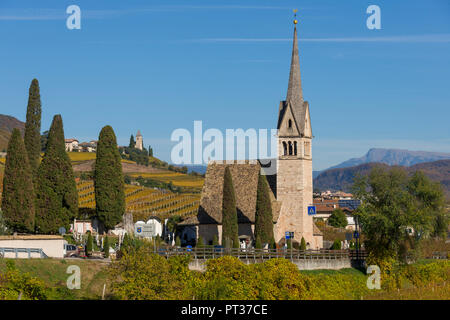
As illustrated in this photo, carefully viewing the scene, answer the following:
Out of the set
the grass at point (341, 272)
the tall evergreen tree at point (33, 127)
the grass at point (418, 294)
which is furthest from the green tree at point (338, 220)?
the grass at point (418, 294)

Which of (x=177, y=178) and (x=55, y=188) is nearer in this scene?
(x=55, y=188)

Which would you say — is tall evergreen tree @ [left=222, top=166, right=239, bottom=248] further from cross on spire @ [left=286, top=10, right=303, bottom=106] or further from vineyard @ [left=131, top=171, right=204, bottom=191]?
vineyard @ [left=131, top=171, right=204, bottom=191]

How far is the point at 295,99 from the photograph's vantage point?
82438 mm

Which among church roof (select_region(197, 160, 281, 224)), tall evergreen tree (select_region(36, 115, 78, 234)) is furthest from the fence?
tall evergreen tree (select_region(36, 115, 78, 234))

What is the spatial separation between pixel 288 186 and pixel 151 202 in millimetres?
31841

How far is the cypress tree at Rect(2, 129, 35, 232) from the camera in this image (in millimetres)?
59656

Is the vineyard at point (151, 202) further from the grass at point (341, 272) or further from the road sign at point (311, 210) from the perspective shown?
the grass at point (341, 272)

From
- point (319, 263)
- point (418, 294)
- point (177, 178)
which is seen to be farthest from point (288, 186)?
point (177, 178)

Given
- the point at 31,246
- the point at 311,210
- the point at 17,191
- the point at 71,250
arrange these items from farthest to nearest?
the point at 311,210
the point at 71,250
the point at 17,191
the point at 31,246

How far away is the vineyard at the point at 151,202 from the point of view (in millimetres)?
101250

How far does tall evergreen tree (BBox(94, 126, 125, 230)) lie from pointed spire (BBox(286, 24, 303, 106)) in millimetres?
21618

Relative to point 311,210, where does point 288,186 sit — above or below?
above

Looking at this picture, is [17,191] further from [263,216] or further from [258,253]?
[263,216]
